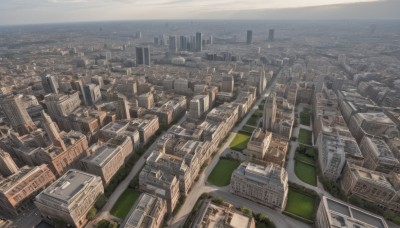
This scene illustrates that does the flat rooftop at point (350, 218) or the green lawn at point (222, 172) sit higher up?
the flat rooftop at point (350, 218)

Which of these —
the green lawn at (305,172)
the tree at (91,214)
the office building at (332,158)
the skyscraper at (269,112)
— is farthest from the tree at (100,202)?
the office building at (332,158)

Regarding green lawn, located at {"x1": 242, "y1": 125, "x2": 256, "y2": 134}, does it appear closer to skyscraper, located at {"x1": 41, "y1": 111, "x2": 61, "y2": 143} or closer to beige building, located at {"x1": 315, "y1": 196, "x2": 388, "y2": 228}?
beige building, located at {"x1": 315, "y1": 196, "x2": 388, "y2": 228}

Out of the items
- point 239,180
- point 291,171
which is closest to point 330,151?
point 291,171

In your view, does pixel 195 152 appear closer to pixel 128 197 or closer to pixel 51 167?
pixel 128 197

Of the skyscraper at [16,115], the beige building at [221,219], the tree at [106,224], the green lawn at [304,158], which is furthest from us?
the skyscraper at [16,115]

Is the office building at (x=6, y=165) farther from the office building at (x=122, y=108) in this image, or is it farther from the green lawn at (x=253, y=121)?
the green lawn at (x=253, y=121)

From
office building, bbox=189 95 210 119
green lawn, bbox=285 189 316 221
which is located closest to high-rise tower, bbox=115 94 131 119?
office building, bbox=189 95 210 119

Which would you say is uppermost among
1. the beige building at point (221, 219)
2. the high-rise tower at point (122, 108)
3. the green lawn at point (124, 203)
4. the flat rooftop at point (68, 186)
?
the high-rise tower at point (122, 108)
